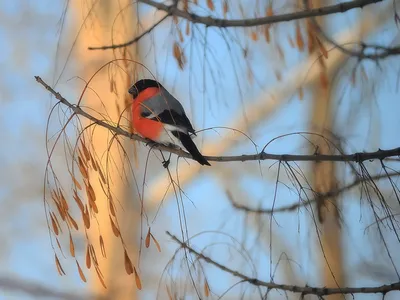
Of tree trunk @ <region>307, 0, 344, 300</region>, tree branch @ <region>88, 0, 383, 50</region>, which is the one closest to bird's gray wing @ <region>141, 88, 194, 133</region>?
tree branch @ <region>88, 0, 383, 50</region>

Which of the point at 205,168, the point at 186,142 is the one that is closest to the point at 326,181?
the point at 205,168

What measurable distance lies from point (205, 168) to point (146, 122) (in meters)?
0.24

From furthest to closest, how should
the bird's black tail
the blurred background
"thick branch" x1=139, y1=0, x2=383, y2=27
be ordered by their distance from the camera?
the blurred background → the bird's black tail → "thick branch" x1=139, y1=0, x2=383, y2=27

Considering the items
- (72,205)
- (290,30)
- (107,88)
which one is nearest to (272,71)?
(290,30)

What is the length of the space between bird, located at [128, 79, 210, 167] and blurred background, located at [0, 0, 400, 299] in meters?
0.16

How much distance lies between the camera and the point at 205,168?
91 cm

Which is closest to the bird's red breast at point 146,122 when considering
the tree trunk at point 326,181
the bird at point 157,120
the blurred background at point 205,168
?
the bird at point 157,120

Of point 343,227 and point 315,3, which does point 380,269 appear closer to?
point 343,227

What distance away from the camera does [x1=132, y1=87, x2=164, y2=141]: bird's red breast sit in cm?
A: 68

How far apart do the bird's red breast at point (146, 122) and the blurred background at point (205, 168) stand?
16 cm

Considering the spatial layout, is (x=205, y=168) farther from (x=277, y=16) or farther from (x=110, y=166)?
(x=277, y=16)

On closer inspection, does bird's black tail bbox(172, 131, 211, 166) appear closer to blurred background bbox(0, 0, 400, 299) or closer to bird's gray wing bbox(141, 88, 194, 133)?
bird's gray wing bbox(141, 88, 194, 133)

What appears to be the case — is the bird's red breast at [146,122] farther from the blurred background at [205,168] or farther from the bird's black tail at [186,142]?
the blurred background at [205,168]

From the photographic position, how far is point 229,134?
0.90 meters
